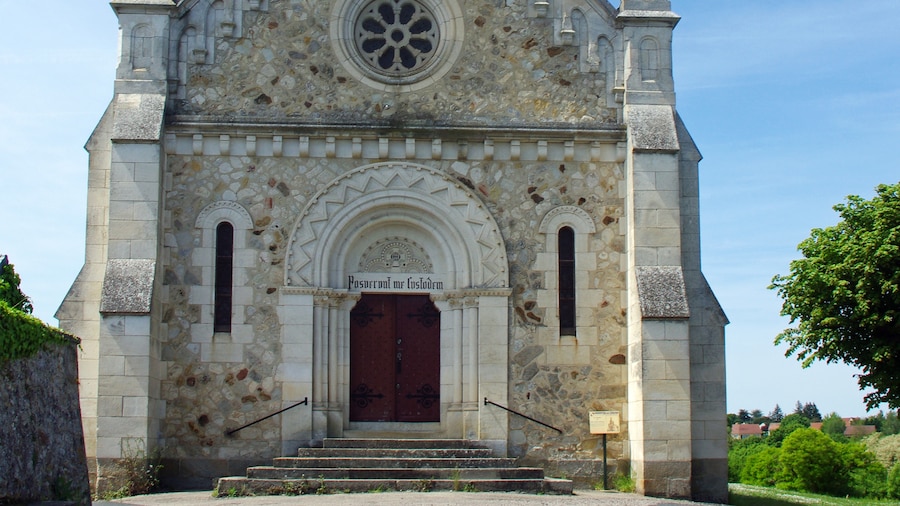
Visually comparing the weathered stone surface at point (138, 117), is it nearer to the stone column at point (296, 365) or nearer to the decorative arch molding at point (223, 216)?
Result: the decorative arch molding at point (223, 216)

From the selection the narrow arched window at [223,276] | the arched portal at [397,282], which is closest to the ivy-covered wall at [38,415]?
the narrow arched window at [223,276]

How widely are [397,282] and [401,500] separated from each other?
188 inches

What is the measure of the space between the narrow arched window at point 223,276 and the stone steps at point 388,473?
2.59 m

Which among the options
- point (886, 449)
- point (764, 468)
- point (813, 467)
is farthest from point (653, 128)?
point (886, 449)

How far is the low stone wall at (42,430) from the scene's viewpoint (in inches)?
498

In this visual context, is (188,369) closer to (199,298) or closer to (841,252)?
(199,298)

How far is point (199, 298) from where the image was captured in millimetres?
18453

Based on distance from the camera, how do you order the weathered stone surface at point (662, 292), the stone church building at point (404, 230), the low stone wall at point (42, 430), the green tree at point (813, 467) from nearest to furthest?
the low stone wall at point (42, 430), the weathered stone surface at point (662, 292), the stone church building at point (404, 230), the green tree at point (813, 467)

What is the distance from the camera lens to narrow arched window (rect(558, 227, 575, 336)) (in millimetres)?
18750

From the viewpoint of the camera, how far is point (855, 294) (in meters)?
19.5

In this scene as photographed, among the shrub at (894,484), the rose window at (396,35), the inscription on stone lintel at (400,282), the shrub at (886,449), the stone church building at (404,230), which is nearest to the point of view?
the stone church building at (404,230)

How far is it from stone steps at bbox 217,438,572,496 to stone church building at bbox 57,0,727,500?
90 cm

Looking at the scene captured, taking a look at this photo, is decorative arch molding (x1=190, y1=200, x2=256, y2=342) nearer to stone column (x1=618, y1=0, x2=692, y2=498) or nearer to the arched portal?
the arched portal

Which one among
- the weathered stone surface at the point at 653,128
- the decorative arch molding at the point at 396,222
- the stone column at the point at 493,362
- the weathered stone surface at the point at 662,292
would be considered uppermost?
the weathered stone surface at the point at 653,128
